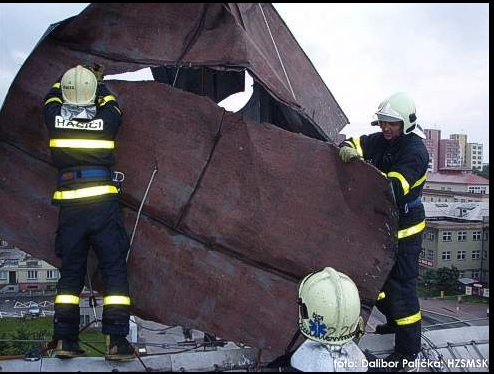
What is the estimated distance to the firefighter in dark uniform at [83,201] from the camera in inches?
111

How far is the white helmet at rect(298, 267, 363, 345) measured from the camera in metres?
2.26

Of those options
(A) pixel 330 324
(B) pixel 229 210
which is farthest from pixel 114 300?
(A) pixel 330 324

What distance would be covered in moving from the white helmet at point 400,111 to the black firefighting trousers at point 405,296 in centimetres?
73

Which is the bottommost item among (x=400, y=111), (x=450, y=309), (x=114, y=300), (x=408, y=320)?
(x=450, y=309)

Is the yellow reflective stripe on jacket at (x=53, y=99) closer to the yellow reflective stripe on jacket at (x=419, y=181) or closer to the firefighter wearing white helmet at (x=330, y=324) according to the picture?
the firefighter wearing white helmet at (x=330, y=324)

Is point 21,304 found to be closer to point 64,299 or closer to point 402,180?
point 64,299

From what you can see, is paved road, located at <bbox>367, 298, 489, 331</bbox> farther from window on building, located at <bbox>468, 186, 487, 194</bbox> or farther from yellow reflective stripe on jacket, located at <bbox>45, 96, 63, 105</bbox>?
yellow reflective stripe on jacket, located at <bbox>45, 96, 63, 105</bbox>

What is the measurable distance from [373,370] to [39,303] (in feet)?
71.0

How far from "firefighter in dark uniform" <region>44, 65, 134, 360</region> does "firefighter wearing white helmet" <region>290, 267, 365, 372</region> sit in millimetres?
1098

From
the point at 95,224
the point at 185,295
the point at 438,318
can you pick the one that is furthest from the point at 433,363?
the point at 438,318

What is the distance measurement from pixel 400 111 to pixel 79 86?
198 cm

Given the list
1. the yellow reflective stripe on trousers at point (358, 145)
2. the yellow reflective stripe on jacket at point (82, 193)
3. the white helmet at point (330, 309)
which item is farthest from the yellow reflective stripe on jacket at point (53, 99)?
the yellow reflective stripe on trousers at point (358, 145)

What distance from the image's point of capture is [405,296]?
11.0 feet

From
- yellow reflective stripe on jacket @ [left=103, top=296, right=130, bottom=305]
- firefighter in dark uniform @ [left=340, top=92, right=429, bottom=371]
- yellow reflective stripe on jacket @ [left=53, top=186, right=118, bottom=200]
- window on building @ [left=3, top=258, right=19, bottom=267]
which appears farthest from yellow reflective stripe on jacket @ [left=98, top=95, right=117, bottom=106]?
window on building @ [left=3, top=258, right=19, bottom=267]
